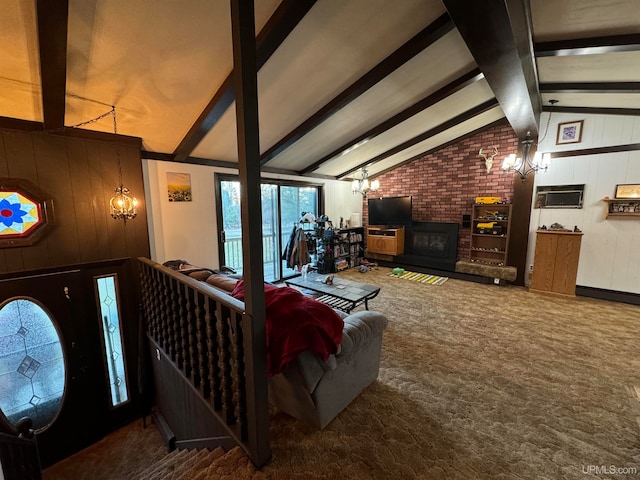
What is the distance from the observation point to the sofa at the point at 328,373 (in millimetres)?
1579

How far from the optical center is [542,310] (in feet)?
12.5

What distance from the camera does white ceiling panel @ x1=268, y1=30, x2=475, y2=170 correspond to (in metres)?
2.78

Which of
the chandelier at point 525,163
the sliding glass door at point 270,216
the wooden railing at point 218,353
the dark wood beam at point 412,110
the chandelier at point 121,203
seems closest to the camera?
the wooden railing at point 218,353

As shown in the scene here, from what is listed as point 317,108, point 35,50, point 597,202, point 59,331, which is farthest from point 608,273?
point 59,331

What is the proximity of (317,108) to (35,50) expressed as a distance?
2520mm

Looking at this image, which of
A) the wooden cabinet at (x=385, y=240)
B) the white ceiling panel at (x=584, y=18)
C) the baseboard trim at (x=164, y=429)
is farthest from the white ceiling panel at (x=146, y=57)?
the wooden cabinet at (x=385, y=240)

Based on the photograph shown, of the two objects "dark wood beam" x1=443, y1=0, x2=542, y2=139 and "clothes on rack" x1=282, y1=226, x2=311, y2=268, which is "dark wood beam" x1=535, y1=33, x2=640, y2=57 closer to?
"dark wood beam" x1=443, y1=0, x2=542, y2=139

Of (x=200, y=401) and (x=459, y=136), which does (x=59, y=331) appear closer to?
(x=200, y=401)

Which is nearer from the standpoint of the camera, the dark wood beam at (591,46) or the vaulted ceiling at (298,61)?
the vaulted ceiling at (298,61)

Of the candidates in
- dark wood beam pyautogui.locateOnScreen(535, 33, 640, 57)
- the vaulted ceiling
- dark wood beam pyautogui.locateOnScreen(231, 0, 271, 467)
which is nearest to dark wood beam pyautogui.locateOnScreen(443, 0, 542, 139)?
the vaulted ceiling

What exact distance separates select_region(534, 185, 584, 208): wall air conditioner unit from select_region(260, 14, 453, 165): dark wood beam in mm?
3815

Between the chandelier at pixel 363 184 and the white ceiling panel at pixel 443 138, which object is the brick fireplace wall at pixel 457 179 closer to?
the white ceiling panel at pixel 443 138

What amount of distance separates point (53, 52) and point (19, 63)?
43 cm

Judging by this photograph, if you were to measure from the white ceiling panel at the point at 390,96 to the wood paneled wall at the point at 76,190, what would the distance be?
2404 millimetres
